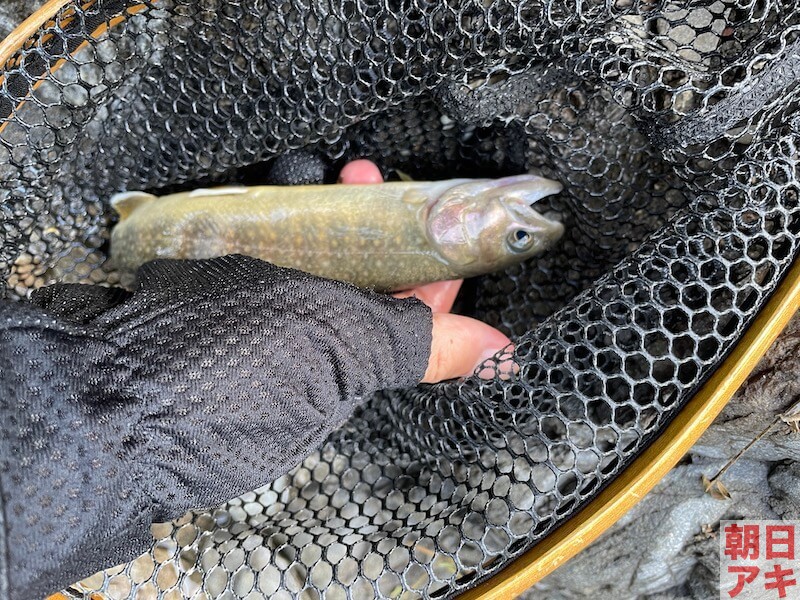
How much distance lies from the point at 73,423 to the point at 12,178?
91 centimetres

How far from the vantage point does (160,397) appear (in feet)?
3.89

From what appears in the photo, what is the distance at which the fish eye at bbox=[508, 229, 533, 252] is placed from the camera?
1.93 meters

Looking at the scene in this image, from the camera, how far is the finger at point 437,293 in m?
2.04

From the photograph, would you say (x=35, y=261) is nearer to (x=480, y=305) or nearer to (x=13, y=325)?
(x=13, y=325)

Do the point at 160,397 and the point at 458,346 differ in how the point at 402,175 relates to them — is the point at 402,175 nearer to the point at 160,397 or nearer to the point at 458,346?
the point at 458,346

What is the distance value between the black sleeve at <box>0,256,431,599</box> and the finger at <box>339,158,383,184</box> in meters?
0.70

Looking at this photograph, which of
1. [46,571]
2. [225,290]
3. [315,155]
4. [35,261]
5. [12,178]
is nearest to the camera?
[46,571]

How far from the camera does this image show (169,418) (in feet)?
3.89

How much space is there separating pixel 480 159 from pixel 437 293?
0.46 meters

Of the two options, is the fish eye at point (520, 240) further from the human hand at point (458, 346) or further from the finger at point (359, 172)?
the finger at point (359, 172)

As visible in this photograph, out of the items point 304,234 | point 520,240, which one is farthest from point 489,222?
point 304,234

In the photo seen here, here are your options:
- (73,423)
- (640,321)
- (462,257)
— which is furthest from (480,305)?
(73,423)

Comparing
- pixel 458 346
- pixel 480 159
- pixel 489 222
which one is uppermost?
pixel 480 159

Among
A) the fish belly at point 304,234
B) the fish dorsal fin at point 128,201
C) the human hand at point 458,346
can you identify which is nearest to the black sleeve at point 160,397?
the human hand at point 458,346
